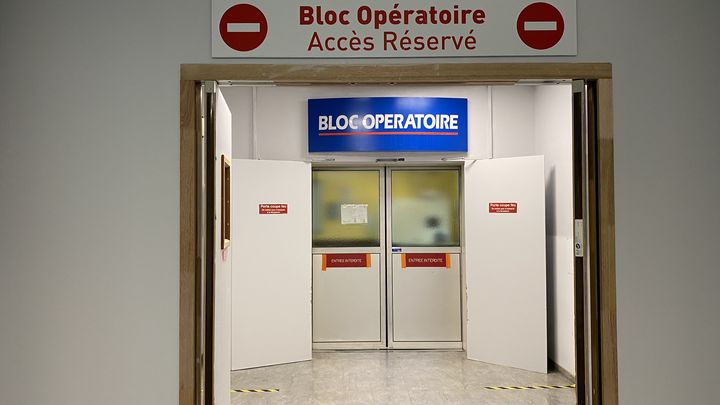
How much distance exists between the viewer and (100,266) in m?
2.47

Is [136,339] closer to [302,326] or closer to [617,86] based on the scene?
[617,86]

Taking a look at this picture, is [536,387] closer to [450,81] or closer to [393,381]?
[393,381]

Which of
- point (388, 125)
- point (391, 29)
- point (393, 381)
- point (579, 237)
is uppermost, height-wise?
point (388, 125)

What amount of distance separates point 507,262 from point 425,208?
1.33 m

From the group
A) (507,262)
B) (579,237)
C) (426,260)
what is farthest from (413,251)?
(579,237)

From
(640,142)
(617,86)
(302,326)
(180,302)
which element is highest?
(617,86)

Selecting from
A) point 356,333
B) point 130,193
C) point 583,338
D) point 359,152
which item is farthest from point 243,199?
point 583,338

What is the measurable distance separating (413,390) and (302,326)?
159 cm

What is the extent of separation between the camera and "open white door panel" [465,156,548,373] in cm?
561

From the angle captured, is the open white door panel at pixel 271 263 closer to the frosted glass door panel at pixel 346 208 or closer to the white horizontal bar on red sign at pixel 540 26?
the frosted glass door panel at pixel 346 208

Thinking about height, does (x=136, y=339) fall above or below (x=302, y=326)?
above

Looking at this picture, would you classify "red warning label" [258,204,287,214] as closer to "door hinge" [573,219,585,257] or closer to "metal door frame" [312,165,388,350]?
"metal door frame" [312,165,388,350]

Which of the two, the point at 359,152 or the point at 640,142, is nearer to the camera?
the point at 640,142

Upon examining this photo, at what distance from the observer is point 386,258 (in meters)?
6.72
